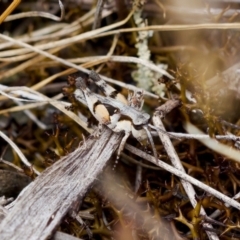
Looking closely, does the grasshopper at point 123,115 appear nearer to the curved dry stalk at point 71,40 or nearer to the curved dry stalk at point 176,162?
the curved dry stalk at point 176,162

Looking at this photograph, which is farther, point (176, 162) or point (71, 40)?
point (71, 40)

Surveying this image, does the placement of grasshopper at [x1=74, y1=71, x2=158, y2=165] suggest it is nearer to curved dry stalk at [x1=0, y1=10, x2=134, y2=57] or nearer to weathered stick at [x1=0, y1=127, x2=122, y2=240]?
weathered stick at [x1=0, y1=127, x2=122, y2=240]

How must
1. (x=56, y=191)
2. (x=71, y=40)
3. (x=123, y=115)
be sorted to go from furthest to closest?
(x=71, y=40) → (x=123, y=115) → (x=56, y=191)

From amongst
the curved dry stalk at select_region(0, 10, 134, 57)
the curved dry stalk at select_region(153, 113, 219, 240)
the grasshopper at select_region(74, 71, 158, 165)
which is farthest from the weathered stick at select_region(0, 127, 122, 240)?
the curved dry stalk at select_region(0, 10, 134, 57)

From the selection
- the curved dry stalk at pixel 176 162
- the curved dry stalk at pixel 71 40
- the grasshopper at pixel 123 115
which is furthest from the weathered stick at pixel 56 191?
the curved dry stalk at pixel 71 40

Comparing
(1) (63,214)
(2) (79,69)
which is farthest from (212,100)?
(1) (63,214)

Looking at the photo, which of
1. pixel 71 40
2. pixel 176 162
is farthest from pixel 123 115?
pixel 71 40

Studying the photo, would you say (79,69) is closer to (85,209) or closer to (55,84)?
(55,84)

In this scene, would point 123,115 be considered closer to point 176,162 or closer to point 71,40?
point 176,162
